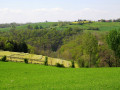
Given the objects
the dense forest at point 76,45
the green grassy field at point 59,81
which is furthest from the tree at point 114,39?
the green grassy field at point 59,81

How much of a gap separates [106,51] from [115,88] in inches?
1561

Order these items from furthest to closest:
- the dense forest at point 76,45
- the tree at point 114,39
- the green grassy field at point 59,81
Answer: the dense forest at point 76,45 → the tree at point 114,39 → the green grassy field at point 59,81

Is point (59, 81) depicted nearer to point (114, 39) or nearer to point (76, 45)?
point (114, 39)

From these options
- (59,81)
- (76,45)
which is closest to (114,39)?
(59,81)

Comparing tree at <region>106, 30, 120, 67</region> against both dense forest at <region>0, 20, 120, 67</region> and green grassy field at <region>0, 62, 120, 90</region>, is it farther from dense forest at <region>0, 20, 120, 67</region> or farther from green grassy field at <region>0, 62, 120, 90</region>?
green grassy field at <region>0, 62, 120, 90</region>

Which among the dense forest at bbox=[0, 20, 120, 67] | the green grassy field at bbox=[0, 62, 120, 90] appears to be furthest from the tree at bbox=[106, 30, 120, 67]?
the green grassy field at bbox=[0, 62, 120, 90]

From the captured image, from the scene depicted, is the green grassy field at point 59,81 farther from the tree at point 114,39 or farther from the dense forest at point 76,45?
the dense forest at point 76,45

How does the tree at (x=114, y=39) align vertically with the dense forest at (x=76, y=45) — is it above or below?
above

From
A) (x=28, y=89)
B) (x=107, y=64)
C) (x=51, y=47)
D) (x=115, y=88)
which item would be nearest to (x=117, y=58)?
(x=107, y=64)

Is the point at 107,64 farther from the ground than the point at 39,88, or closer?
closer

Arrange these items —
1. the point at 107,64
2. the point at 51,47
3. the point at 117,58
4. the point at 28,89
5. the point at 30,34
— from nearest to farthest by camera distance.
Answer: the point at 28,89, the point at 117,58, the point at 107,64, the point at 51,47, the point at 30,34

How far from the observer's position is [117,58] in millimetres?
42062

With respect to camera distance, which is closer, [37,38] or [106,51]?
[106,51]

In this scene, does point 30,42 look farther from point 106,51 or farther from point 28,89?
point 28,89
